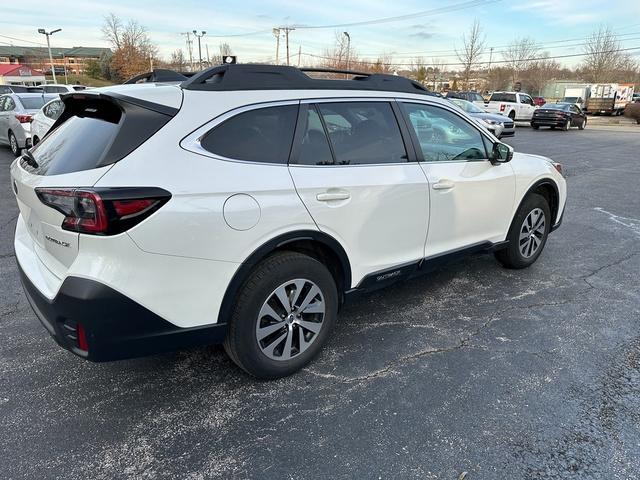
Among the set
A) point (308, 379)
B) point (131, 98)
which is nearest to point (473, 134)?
point (308, 379)

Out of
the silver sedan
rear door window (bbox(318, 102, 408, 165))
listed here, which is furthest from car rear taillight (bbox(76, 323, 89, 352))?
the silver sedan

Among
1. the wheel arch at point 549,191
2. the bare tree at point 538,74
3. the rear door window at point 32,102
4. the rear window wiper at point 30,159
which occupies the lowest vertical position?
the wheel arch at point 549,191

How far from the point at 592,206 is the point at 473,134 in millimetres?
4969

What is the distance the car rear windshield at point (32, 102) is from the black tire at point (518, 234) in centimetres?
1174

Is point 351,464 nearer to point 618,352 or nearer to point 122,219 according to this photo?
point 122,219

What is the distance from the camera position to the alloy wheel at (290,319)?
277 centimetres

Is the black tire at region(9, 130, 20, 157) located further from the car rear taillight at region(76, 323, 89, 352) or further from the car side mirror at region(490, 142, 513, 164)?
the car side mirror at region(490, 142, 513, 164)

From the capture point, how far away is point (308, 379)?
9.74 ft

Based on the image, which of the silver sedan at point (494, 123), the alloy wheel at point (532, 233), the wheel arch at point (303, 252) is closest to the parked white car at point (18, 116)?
the wheel arch at point (303, 252)

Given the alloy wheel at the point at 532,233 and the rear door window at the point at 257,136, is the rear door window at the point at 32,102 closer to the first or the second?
the rear door window at the point at 257,136

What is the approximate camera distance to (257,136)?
2.68 meters

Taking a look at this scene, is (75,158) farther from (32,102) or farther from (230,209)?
(32,102)

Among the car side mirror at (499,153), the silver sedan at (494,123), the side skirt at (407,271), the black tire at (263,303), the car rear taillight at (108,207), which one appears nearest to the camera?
the car rear taillight at (108,207)

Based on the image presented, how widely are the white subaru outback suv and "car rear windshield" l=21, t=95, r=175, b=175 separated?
0.01 metres
